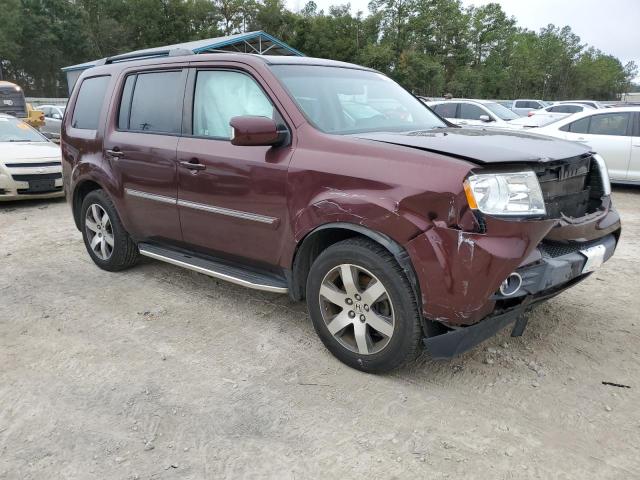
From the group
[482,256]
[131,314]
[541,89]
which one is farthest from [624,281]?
[541,89]

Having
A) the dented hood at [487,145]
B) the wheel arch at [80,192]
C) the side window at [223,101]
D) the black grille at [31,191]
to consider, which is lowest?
the black grille at [31,191]

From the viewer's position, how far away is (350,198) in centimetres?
291

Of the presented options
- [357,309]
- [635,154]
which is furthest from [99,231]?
[635,154]

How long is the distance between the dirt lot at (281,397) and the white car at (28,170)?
13.8 ft

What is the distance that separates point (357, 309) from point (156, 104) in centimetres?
244

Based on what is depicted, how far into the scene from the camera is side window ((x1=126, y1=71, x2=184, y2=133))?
4031 mm

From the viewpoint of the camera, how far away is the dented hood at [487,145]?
267 centimetres

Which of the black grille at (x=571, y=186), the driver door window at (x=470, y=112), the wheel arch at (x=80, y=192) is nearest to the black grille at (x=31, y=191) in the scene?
the wheel arch at (x=80, y=192)

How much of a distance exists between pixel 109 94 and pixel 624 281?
4.82 m

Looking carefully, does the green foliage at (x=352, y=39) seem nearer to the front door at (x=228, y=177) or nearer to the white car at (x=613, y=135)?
the white car at (x=613, y=135)

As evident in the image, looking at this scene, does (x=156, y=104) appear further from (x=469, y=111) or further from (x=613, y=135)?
(x=469, y=111)

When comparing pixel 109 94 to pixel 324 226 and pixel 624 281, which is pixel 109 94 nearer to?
pixel 324 226

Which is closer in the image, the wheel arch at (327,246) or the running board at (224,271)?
the wheel arch at (327,246)

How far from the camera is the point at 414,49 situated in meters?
52.3
